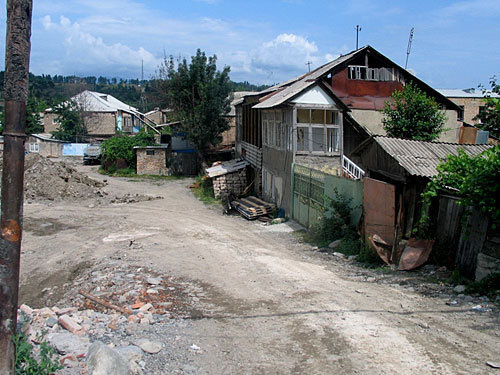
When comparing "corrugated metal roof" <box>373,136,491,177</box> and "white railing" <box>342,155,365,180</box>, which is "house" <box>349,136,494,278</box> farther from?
"white railing" <box>342,155,365,180</box>

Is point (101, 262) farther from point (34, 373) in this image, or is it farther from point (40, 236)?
point (34, 373)

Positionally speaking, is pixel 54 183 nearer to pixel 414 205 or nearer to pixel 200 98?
pixel 200 98

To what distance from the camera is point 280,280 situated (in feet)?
Answer: 30.3

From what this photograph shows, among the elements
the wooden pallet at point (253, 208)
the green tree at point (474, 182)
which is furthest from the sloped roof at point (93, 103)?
the green tree at point (474, 182)

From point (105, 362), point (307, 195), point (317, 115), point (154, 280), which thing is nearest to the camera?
point (105, 362)

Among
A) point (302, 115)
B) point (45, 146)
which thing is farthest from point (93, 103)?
point (302, 115)

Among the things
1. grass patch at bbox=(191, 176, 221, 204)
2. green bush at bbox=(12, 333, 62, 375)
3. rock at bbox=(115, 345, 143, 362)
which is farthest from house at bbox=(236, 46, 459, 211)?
green bush at bbox=(12, 333, 62, 375)

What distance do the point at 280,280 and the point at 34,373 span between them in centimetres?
555

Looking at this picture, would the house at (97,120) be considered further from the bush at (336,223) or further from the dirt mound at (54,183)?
the bush at (336,223)

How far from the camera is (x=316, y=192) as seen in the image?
592 inches

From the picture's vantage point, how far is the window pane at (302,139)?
17.4m

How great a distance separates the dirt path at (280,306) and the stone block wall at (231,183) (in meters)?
7.76

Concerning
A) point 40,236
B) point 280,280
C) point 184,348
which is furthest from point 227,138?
point 184,348

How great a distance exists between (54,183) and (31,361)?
21538 mm
